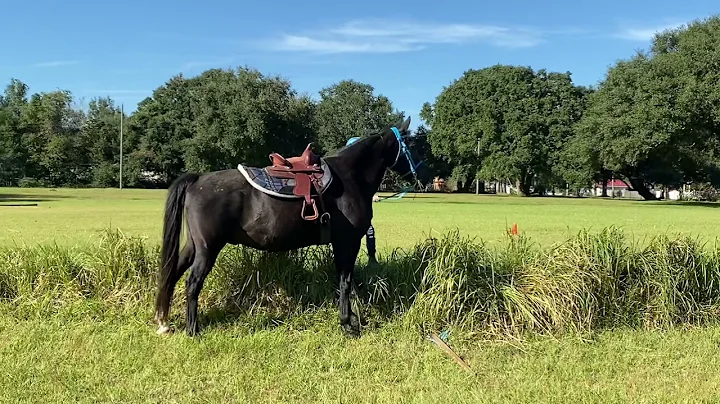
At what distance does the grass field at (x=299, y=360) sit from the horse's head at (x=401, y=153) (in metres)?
1.61

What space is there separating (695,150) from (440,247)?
42.9 metres

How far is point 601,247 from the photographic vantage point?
6293mm

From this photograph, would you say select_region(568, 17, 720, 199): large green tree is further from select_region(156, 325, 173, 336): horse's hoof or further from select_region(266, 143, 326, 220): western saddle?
select_region(156, 325, 173, 336): horse's hoof

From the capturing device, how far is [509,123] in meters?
63.0

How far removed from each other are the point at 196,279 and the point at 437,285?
2.32m

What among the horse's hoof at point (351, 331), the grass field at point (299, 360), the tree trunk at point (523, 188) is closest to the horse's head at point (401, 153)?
the grass field at point (299, 360)

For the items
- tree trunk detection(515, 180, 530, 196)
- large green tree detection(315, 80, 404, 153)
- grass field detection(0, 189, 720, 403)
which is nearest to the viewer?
grass field detection(0, 189, 720, 403)

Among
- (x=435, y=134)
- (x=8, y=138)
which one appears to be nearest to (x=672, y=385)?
(x=435, y=134)

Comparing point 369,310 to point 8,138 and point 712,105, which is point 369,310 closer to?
point 712,105

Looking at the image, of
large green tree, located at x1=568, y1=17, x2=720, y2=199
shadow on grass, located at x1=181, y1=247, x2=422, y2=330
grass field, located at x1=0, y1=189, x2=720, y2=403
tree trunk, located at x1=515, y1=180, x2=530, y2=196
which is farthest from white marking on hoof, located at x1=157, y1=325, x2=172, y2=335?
tree trunk, located at x1=515, y1=180, x2=530, y2=196

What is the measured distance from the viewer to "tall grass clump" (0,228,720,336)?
5906 millimetres

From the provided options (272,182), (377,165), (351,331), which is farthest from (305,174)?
(351,331)

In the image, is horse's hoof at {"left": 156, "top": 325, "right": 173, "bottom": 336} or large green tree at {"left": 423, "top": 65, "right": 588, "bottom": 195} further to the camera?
large green tree at {"left": 423, "top": 65, "right": 588, "bottom": 195}

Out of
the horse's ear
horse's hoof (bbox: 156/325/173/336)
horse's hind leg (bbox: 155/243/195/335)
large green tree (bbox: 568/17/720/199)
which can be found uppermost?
large green tree (bbox: 568/17/720/199)
